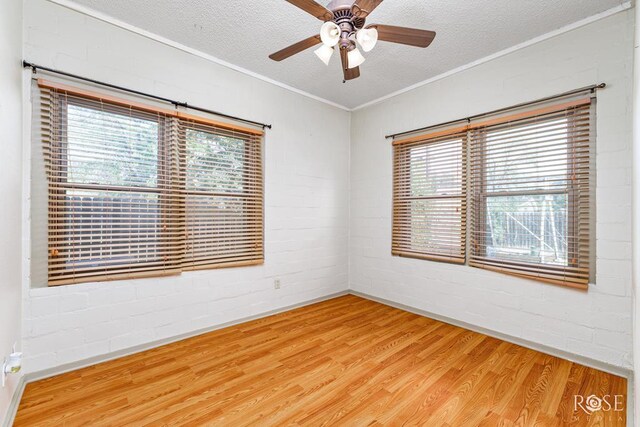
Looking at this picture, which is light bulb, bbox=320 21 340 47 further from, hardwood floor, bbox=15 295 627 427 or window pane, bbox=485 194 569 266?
hardwood floor, bbox=15 295 627 427

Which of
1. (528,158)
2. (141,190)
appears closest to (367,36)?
(528,158)

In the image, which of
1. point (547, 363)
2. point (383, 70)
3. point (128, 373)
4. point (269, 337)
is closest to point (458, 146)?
point (383, 70)

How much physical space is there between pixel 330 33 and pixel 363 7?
236 mm

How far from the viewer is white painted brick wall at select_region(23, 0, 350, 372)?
7.11ft

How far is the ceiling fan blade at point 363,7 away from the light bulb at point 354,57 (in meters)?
0.26

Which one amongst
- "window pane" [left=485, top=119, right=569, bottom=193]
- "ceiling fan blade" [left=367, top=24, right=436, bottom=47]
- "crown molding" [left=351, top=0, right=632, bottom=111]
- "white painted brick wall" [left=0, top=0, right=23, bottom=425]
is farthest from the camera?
"window pane" [left=485, top=119, right=569, bottom=193]

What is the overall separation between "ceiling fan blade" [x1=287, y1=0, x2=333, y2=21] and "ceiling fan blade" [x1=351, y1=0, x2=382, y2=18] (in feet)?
0.51

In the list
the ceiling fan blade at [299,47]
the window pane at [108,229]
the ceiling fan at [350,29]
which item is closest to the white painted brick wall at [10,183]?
the window pane at [108,229]

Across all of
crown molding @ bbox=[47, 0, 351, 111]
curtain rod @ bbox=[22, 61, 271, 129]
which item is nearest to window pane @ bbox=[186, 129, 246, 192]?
curtain rod @ bbox=[22, 61, 271, 129]

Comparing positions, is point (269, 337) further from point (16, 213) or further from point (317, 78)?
point (317, 78)

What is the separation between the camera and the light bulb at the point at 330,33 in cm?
181

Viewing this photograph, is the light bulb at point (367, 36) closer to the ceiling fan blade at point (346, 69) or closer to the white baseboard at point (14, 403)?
the ceiling fan blade at point (346, 69)

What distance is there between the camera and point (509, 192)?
276 centimetres

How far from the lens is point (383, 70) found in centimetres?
317
